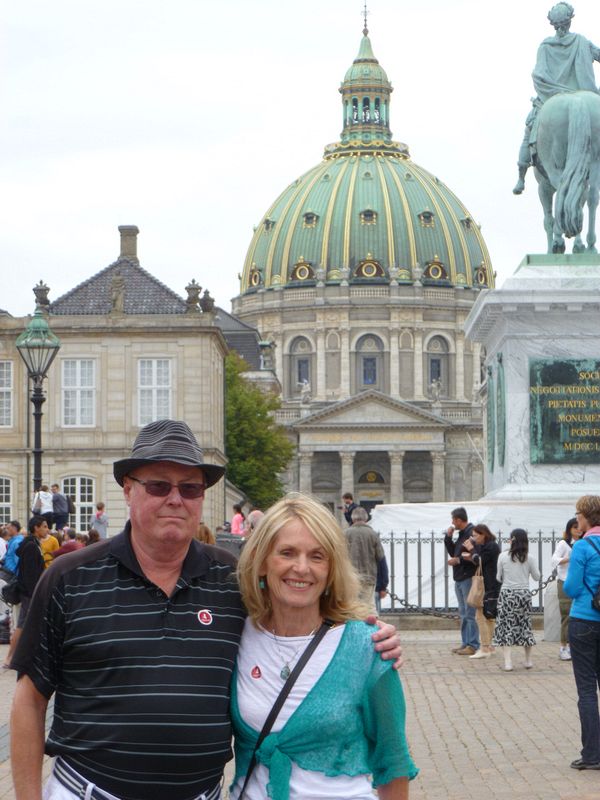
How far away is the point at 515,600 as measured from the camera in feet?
53.1

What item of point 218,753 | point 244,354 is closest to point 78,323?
point 218,753

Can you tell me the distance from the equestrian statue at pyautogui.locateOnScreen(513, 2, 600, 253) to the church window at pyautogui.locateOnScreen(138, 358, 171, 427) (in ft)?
106

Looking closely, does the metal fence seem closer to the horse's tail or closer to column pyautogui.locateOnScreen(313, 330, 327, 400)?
the horse's tail

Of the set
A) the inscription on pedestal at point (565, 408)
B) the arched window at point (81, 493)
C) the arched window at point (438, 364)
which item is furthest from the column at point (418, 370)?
the inscription on pedestal at point (565, 408)

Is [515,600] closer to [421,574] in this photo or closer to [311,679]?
[421,574]

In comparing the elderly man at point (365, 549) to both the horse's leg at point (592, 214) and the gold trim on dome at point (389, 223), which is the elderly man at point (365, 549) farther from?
the gold trim on dome at point (389, 223)

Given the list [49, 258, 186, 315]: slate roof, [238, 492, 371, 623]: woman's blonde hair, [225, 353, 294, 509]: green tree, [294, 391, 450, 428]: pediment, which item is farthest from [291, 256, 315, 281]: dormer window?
[238, 492, 371, 623]: woman's blonde hair

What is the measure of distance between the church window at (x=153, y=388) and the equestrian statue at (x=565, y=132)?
3245cm

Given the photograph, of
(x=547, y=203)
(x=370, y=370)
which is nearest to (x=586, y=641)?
(x=547, y=203)

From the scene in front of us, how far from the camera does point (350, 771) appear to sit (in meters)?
4.38

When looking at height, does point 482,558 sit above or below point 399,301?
below

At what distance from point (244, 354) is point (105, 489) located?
56.7 meters

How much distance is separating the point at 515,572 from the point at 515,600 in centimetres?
29

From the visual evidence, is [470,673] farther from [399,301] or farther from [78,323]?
[399,301]
